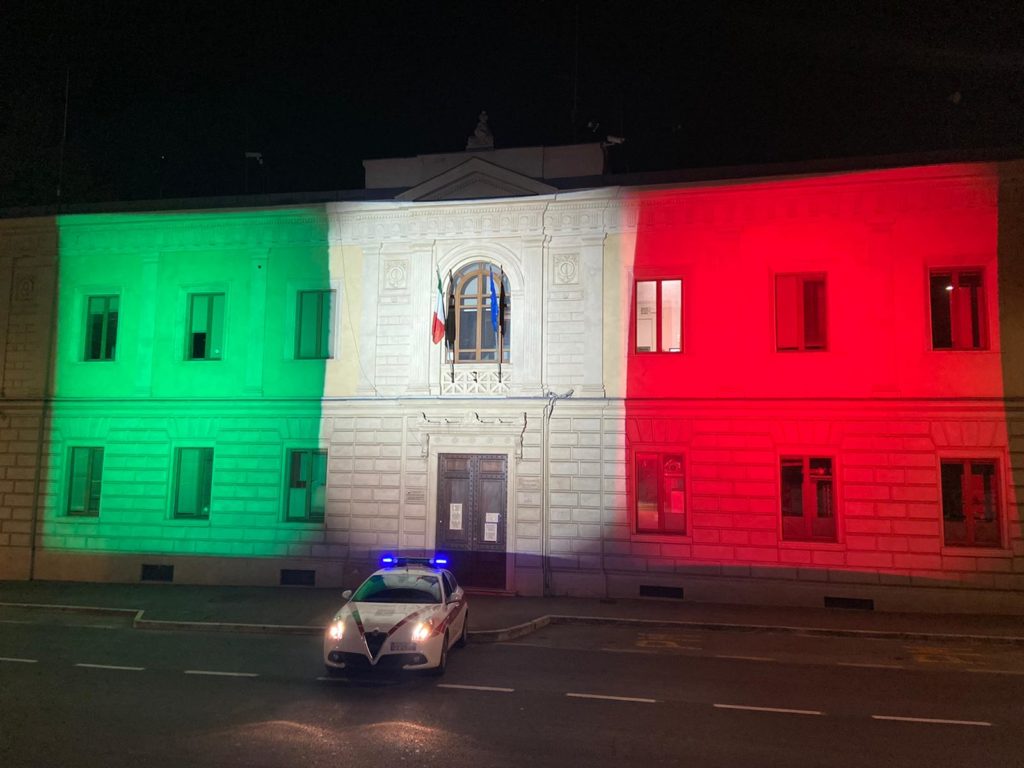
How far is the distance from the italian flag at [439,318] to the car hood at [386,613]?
8.23 meters

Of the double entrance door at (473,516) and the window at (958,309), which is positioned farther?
the double entrance door at (473,516)

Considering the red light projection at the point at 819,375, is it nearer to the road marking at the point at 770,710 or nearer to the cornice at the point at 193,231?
the road marking at the point at 770,710

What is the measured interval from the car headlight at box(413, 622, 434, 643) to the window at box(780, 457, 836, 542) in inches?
399

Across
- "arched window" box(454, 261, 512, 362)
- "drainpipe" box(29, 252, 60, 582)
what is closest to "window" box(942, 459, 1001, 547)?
"arched window" box(454, 261, 512, 362)

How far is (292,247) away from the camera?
20.0m

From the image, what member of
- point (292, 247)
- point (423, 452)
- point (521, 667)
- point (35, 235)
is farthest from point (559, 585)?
point (35, 235)

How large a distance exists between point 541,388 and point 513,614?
5706 millimetres

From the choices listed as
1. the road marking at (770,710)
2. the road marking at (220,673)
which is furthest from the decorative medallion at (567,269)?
the road marking at (220,673)

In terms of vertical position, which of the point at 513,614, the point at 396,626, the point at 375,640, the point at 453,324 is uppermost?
the point at 453,324

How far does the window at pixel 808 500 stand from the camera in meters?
17.1

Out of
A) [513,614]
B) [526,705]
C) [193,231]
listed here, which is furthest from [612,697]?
[193,231]

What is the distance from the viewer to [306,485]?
768 inches

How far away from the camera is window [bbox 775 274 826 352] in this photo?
17688mm

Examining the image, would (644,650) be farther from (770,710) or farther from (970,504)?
(970,504)
